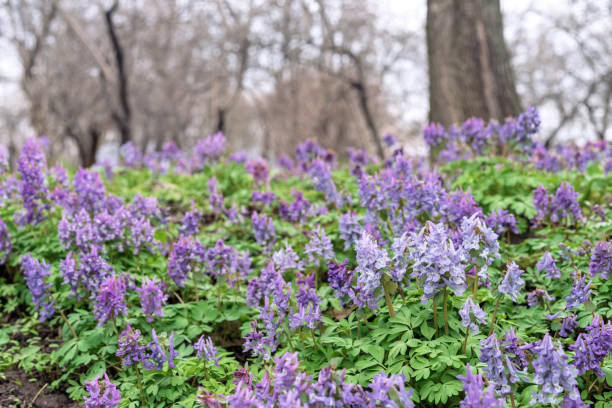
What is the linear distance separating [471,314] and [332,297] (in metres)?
1.53

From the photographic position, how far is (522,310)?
3625 mm

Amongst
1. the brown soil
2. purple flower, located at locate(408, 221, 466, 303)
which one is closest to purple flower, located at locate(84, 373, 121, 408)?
the brown soil

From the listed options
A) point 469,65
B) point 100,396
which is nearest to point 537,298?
point 100,396

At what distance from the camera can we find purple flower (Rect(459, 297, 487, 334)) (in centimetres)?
258

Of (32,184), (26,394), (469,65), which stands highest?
(469,65)

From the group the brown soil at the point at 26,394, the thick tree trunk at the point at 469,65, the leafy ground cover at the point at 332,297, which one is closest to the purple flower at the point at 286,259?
the leafy ground cover at the point at 332,297

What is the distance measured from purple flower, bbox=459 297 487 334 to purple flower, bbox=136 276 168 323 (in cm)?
215

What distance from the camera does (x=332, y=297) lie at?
4.01m

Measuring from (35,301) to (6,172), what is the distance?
8.61ft

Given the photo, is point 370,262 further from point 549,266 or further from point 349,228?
point 549,266

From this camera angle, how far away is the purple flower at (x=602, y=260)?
3.27 metres

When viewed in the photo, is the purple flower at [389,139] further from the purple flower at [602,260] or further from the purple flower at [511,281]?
the purple flower at [511,281]

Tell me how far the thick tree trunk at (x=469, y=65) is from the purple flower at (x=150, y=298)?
6815 millimetres

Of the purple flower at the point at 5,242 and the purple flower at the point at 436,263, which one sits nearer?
the purple flower at the point at 436,263
